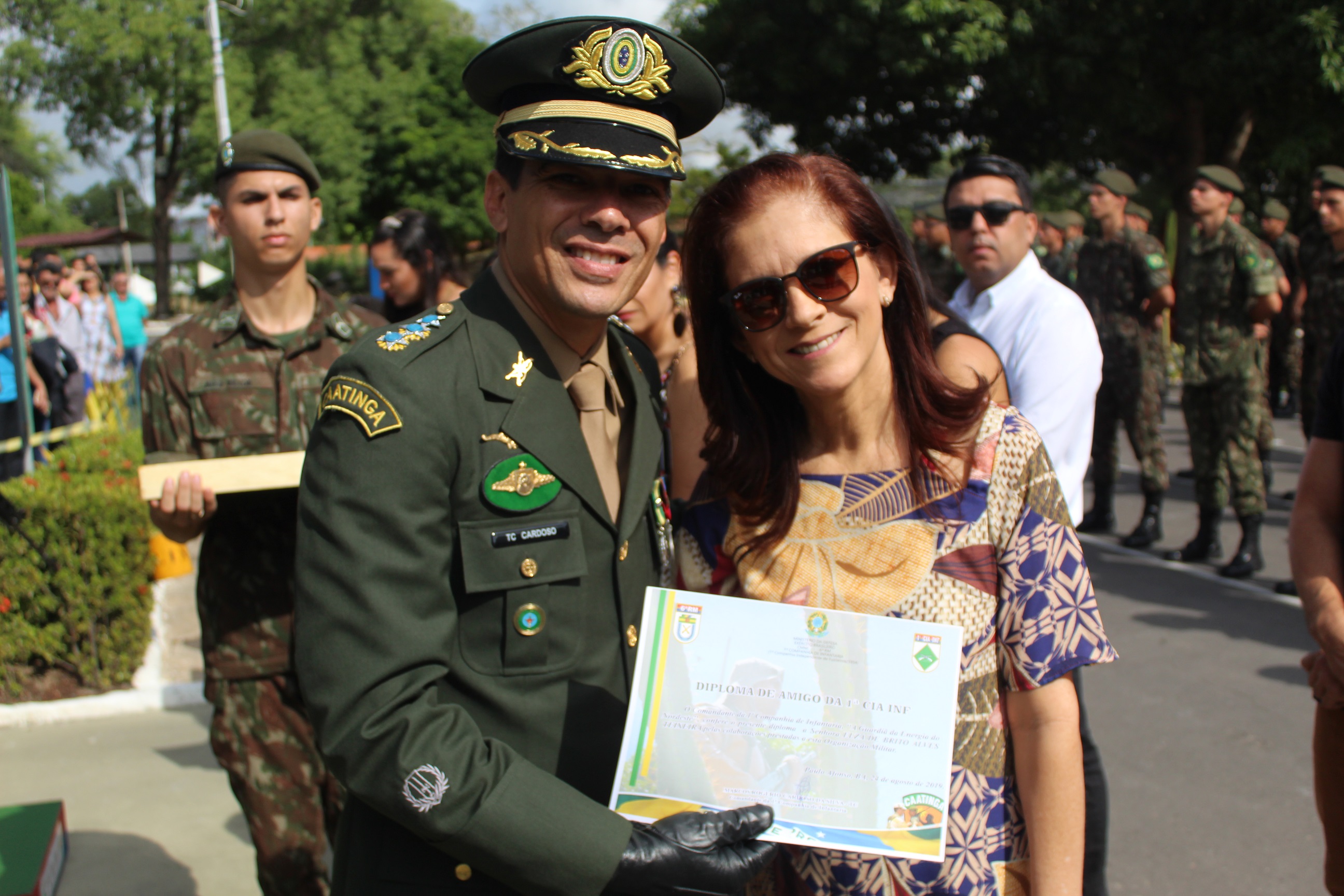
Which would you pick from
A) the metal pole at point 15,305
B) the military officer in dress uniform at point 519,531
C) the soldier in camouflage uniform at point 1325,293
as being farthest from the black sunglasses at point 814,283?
the soldier in camouflage uniform at point 1325,293

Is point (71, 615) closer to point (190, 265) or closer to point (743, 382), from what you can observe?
point (743, 382)

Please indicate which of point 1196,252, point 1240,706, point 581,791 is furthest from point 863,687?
point 1196,252

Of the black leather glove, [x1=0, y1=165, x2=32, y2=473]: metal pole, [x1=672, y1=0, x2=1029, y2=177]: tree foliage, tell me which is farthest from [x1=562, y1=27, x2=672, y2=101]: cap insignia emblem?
[x1=672, y1=0, x2=1029, y2=177]: tree foliage

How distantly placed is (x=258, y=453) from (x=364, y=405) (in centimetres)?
160

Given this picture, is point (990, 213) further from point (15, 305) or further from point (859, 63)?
point (859, 63)

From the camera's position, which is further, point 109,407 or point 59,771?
point 109,407

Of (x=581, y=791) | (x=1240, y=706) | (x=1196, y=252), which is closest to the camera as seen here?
(x=581, y=791)

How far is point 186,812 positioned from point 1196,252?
23.9 ft

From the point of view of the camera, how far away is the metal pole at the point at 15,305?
6.02 meters

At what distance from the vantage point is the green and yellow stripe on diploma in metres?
1.51

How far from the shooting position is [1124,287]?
831cm

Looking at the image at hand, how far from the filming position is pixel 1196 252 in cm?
755

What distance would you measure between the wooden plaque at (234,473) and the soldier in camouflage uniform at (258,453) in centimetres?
14

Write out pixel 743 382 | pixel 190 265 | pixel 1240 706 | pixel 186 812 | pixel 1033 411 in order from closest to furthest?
pixel 743 382
pixel 1033 411
pixel 186 812
pixel 1240 706
pixel 190 265
